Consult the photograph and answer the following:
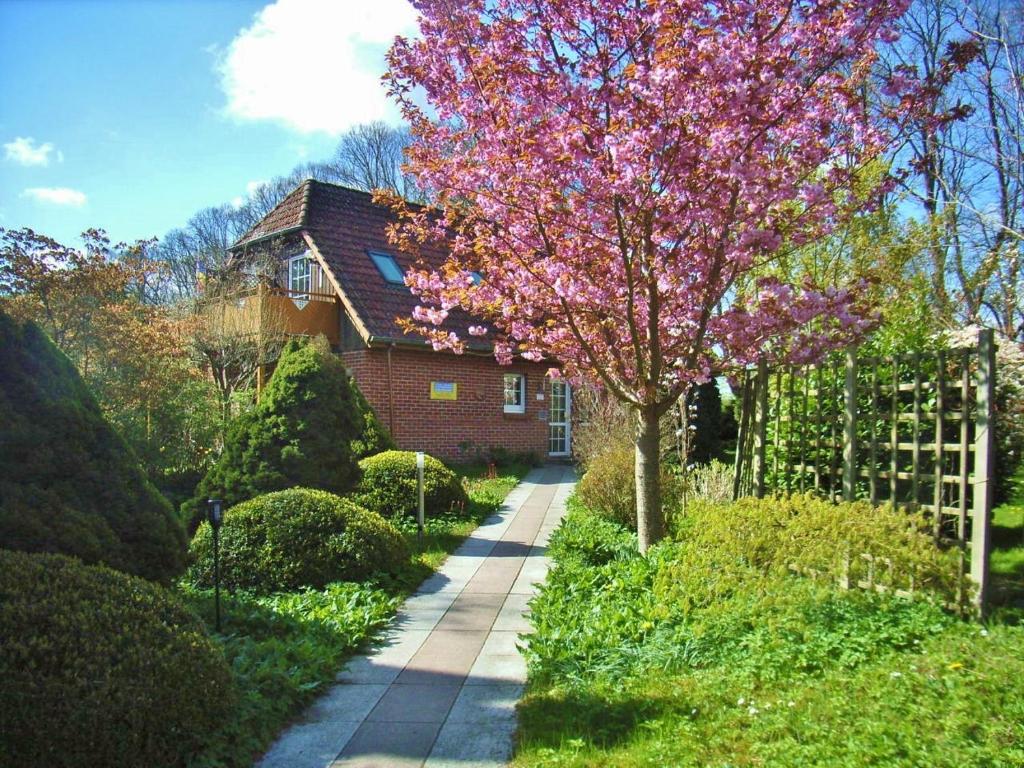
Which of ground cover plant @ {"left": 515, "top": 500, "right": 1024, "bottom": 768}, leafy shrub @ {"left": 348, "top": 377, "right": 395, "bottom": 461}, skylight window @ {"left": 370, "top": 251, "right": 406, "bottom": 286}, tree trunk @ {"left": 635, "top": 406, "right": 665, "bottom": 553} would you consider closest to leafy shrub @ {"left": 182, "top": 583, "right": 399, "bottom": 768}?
ground cover plant @ {"left": 515, "top": 500, "right": 1024, "bottom": 768}

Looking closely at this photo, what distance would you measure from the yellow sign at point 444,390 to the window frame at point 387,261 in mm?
2442

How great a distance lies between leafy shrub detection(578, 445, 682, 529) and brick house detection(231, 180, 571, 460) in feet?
22.0

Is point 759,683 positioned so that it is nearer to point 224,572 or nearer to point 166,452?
point 224,572

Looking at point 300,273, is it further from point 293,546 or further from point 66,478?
point 66,478

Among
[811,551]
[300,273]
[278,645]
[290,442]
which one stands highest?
[300,273]

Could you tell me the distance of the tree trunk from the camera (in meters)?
6.35

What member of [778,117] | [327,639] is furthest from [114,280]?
→ [778,117]

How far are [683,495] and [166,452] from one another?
23.9ft

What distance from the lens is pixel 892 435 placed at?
5629 millimetres

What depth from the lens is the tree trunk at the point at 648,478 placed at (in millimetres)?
6352

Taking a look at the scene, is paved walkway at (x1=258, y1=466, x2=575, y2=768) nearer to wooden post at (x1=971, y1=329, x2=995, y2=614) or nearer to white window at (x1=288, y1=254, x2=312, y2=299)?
wooden post at (x1=971, y1=329, x2=995, y2=614)

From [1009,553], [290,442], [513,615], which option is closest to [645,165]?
[513,615]

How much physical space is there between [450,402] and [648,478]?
979cm

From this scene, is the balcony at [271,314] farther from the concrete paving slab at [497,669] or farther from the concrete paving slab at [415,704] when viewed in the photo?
A: the concrete paving slab at [415,704]
